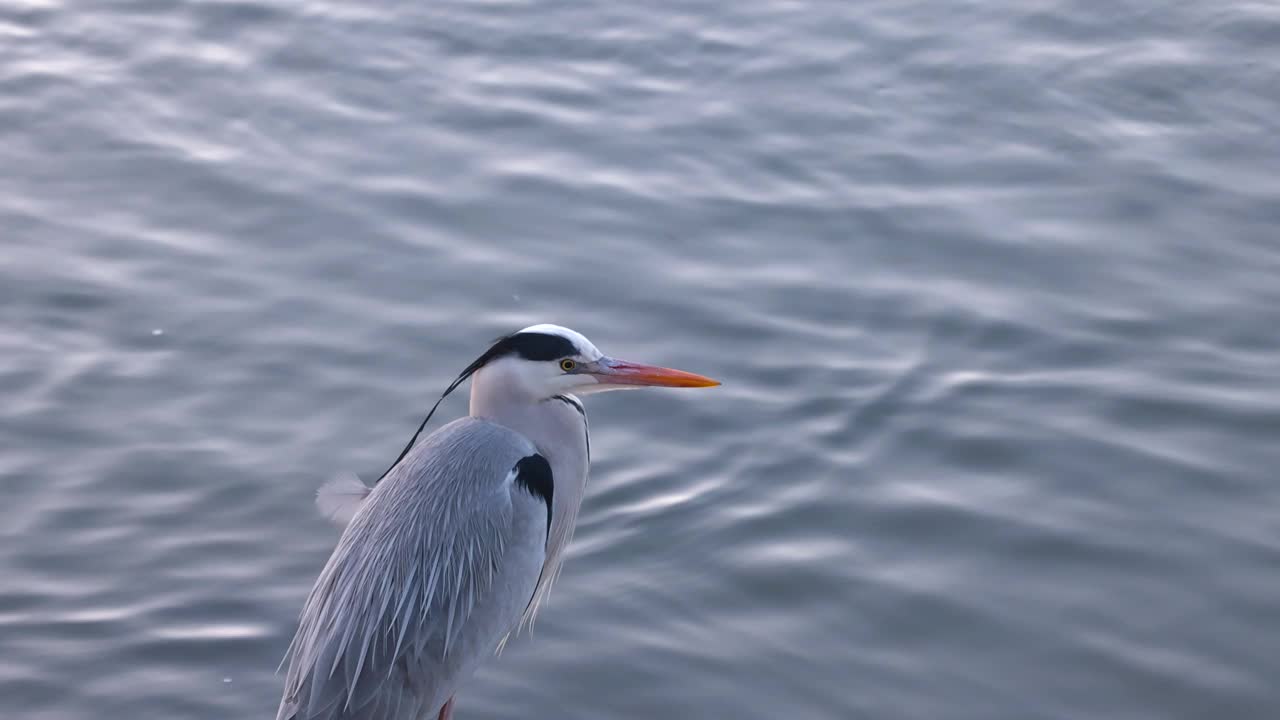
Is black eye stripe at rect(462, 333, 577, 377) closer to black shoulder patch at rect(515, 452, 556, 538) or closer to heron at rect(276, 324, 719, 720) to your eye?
heron at rect(276, 324, 719, 720)

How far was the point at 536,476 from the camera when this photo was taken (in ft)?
15.2

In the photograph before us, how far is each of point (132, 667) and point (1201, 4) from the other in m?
7.26

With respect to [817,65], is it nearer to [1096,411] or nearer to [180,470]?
[1096,411]

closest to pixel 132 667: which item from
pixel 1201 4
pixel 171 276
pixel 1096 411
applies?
pixel 171 276

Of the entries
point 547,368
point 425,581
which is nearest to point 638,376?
point 547,368

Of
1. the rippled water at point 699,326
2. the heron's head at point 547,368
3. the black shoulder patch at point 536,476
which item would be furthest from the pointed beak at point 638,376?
the rippled water at point 699,326

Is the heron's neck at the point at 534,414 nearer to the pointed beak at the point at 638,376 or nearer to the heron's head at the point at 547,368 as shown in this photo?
the heron's head at the point at 547,368

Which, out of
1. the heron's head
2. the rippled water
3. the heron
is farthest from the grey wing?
the rippled water

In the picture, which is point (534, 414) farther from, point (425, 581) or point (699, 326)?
point (699, 326)

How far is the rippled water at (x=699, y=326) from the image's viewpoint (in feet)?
16.5

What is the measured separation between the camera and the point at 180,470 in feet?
19.2

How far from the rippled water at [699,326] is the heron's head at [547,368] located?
909 millimetres

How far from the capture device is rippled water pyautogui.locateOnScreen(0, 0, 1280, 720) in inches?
198

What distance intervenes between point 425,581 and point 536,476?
498mm
